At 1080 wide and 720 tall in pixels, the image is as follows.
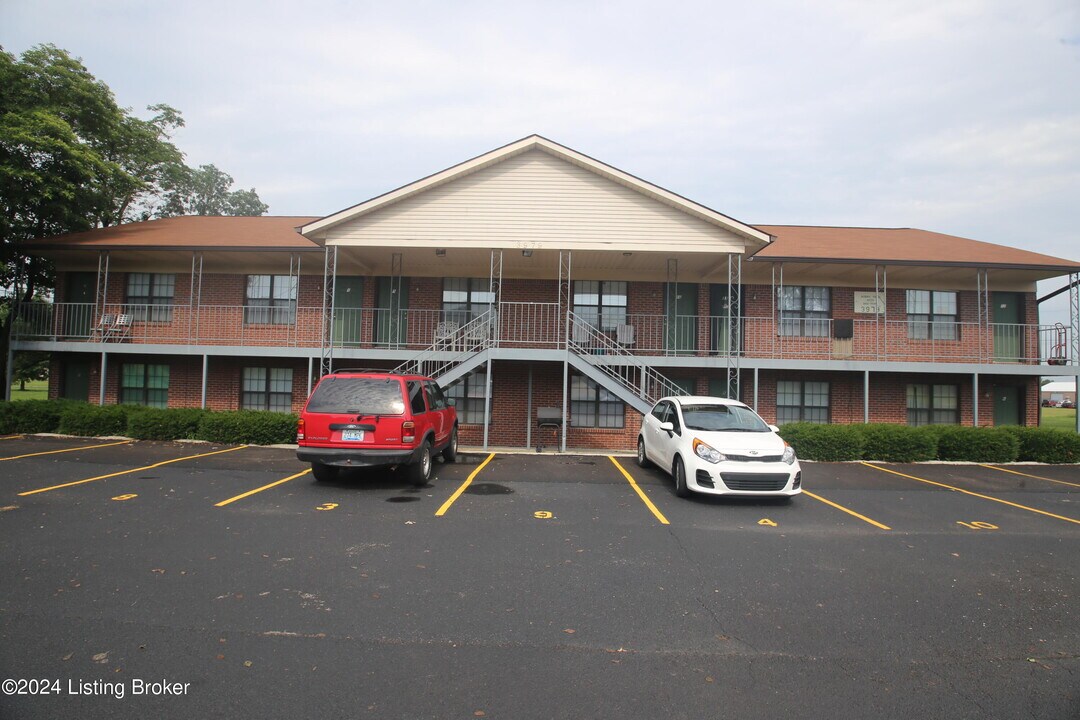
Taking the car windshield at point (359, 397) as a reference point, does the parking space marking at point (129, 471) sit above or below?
below

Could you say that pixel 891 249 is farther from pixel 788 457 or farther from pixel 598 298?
pixel 788 457

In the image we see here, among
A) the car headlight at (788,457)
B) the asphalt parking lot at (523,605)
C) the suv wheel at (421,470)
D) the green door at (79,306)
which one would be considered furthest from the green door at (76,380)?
the car headlight at (788,457)

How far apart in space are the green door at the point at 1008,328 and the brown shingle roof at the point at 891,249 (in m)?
1.38

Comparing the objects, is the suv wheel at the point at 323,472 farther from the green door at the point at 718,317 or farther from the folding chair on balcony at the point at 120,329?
the folding chair on balcony at the point at 120,329

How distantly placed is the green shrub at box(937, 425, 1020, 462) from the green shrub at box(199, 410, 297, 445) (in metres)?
15.7

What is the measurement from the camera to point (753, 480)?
26.6ft

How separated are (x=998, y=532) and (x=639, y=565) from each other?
5.10m

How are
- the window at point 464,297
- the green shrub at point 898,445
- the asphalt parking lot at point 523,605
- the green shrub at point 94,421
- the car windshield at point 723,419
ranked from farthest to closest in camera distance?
the window at point 464,297 < the green shrub at point 94,421 < the green shrub at point 898,445 < the car windshield at point 723,419 < the asphalt parking lot at point 523,605

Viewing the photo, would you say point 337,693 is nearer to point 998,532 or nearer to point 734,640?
point 734,640

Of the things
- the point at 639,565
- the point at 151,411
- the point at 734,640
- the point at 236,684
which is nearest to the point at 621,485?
the point at 639,565

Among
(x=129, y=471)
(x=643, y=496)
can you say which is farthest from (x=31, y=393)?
(x=643, y=496)

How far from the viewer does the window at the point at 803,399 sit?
1658 centimetres

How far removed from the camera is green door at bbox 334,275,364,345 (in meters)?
16.4

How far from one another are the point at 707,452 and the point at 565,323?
23.0ft
